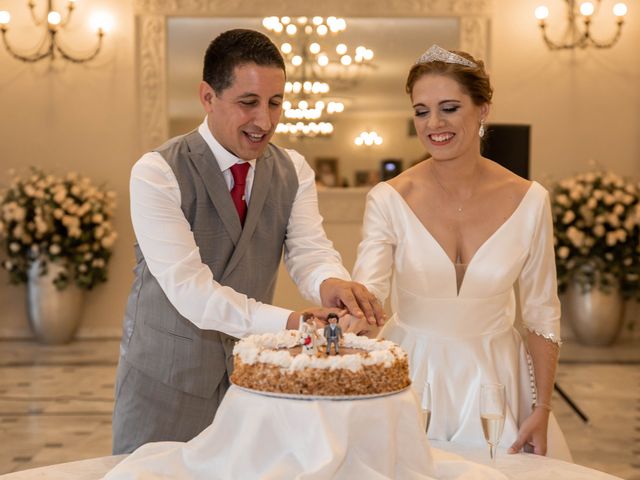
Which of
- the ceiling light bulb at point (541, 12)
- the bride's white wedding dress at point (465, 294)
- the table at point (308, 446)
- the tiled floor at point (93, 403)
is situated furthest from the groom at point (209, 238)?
the ceiling light bulb at point (541, 12)

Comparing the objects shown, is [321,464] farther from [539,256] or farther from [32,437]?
[32,437]

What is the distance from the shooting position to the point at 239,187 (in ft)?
8.91

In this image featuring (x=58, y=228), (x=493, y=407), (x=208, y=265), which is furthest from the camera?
(x=58, y=228)

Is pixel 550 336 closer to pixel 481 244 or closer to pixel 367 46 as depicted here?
pixel 481 244

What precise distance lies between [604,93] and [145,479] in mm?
7855

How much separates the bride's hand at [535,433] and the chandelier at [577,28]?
653 centimetres

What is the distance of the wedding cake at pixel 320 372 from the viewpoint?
5.32 feet

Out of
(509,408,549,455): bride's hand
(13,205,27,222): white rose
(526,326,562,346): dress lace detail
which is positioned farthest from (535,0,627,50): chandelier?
(509,408,549,455): bride's hand

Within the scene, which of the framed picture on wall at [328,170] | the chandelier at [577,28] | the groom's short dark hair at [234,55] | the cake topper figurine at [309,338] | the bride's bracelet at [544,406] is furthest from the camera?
the framed picture on wall at [328,170]

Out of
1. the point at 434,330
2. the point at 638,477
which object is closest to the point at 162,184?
the point at 434,330

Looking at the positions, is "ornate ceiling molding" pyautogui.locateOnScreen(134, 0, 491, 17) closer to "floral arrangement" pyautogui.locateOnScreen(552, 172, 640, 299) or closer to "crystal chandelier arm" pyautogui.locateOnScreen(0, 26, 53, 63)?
"crystal chandelier arm" pyautogui.locateOnScreen(0, 26, 53, 63)

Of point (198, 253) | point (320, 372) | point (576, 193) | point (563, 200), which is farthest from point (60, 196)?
point (320, 372)

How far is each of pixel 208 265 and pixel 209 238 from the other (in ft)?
0.25

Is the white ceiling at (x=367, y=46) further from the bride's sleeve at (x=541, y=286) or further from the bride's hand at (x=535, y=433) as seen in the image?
the bride's hand at (x=535, y=433)
